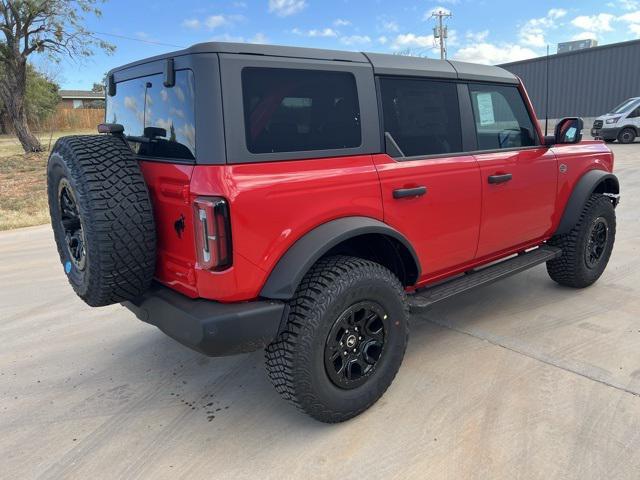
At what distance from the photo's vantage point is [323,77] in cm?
261

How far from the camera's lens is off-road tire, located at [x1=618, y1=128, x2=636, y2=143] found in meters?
18.9

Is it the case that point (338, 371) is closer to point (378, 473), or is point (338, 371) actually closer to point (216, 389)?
point (378, 473)

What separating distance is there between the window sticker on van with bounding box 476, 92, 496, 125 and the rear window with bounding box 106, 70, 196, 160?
6.89 feet

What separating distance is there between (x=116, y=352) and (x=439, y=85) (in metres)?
2.90

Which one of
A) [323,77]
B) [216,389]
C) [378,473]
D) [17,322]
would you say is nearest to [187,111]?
[323,77]

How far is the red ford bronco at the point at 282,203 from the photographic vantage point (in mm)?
2250

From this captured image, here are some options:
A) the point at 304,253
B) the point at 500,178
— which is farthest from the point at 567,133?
the point at 304,253

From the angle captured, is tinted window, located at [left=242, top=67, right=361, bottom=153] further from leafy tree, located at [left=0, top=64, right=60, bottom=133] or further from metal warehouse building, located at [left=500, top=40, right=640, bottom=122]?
leafy tree, located at [left=0, top=64, right=60, bottom=133]

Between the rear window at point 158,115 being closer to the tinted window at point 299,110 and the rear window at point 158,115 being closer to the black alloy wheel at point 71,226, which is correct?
the tinted window at point 299,110

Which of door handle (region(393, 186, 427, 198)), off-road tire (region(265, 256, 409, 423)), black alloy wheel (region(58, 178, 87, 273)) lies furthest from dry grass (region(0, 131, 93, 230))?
door handle (region(393, 186, 427, 198))

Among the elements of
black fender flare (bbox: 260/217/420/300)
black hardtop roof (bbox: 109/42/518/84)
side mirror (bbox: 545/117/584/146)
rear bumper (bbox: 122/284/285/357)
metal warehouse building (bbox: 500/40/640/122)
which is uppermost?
metal warehouse building (bbox: 500/40/640/122)

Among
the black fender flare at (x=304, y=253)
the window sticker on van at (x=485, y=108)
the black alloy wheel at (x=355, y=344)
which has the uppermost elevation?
the window sticker on van at (x=485, y=108)

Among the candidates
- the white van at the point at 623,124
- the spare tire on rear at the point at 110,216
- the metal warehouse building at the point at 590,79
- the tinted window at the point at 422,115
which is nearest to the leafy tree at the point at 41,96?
the metal warehouse building at the point at 590,79

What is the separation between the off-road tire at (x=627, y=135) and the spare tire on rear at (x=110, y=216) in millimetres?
21038
